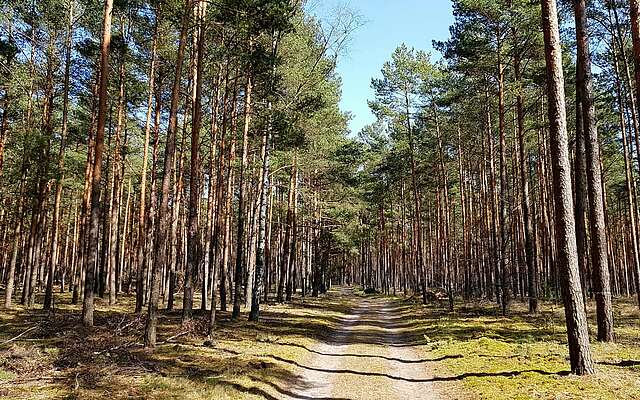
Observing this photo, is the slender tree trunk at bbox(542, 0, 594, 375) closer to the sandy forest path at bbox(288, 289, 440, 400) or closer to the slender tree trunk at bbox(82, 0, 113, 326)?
the sandy forest path at bbox(288, 289, 440, 400)

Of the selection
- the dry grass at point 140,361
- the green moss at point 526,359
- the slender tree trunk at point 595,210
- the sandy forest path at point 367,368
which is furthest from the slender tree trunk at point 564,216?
the dry grass at point 140,361

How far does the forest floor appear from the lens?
841 cm

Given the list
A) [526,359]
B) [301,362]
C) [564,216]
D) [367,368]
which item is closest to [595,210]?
[564,216]

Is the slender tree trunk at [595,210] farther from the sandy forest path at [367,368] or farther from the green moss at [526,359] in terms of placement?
the sandy forest path at [367,368]

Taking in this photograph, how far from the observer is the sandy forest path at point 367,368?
9.21m

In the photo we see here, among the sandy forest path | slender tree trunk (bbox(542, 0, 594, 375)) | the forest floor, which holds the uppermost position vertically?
slender tree trunk (bbox(542, 0, 594, 375))

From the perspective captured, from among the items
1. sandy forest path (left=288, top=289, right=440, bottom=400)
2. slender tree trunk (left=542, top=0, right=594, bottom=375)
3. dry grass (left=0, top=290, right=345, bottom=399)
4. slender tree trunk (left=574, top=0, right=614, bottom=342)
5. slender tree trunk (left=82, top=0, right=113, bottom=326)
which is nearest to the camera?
dry grass (left=0, top=290, right=345, bottom=399)

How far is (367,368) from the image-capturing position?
11.4 meters

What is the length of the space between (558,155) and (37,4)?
22094 mm

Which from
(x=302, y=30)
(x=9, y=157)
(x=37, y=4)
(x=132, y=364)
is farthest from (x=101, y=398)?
(x=9, y=157)

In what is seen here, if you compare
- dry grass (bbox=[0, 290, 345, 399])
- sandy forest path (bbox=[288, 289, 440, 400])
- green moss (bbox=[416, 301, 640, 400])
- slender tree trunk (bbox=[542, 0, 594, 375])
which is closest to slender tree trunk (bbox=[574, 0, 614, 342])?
green moss (bbox=[416, 301, 640, 400])

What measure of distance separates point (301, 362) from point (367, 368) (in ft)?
5.92

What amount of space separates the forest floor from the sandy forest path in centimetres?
4

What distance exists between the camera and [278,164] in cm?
2636
